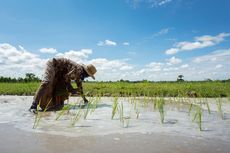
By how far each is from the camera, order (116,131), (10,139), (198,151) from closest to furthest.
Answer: (198,151)
(10,139)
(116,131)

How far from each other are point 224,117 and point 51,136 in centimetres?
271

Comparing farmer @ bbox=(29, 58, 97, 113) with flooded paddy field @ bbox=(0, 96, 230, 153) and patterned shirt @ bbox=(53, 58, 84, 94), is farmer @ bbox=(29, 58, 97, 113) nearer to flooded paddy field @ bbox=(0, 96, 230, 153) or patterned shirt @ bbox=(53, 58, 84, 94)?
patterned shirt @ bbox=(53, 58, 84, 94)

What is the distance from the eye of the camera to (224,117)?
4012 mm

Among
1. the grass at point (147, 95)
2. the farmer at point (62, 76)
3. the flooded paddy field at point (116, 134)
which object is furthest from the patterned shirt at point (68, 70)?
the flooded paddy field at point (116, 134)

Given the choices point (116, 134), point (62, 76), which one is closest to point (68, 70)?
point (62, 76)

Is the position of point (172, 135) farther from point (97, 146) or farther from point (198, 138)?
point (97, 146)

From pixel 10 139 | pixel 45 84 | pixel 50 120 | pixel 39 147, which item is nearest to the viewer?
pixel 39 147

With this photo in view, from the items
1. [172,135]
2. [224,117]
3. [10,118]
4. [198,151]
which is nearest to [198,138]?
[172,135]

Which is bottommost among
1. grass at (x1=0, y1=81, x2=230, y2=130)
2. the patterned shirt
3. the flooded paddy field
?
the flooded paddy field

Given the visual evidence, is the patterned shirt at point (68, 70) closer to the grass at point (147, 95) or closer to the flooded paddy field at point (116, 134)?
the grass at point (147, 95)

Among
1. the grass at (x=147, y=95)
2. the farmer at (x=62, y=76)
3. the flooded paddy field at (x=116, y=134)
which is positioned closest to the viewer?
the flooded paddy field at (x=116, y=134)

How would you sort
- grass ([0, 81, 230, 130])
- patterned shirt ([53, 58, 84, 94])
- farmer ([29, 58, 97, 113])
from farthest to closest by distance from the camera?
patterned shirt ([53, 58, 84, 94]) < farmer ([29, 58, 97, 113]) < grass ([0, 81, 230, 130])

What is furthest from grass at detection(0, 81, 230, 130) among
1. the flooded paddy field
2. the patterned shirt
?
the patterned shirt

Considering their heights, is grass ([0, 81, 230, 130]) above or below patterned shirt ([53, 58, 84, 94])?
below
